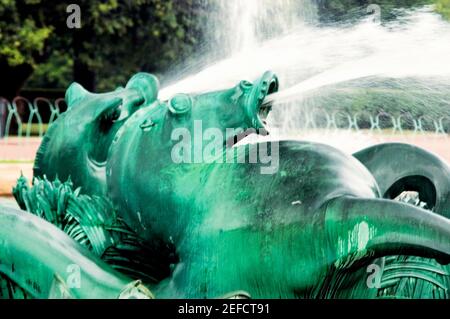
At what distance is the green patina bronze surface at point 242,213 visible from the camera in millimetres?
3947

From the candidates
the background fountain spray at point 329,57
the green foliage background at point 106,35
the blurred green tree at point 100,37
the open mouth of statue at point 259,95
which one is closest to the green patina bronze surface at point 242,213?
the open mouth of statue at point 259,95

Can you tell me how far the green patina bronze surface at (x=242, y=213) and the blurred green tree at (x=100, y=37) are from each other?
18801 millimetres

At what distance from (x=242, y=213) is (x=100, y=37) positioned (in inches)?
928

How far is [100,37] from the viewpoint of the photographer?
2723cm

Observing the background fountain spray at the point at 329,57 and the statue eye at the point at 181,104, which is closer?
the statue eye at the point at 181,104

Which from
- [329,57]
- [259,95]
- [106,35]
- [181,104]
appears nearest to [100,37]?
[106,35]

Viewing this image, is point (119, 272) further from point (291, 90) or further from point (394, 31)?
point (394, 31)

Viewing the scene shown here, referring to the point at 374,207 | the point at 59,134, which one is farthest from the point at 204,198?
the point at 59,134

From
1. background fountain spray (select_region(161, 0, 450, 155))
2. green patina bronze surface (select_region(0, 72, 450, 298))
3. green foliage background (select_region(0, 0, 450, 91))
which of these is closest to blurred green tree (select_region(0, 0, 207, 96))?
green foliage background (select_region(0, 0, 450, 91))

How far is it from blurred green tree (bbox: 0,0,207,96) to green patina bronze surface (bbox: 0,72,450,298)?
1880 centimetres

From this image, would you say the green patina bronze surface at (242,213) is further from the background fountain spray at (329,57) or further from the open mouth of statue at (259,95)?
the background fountain spray at (329,57)

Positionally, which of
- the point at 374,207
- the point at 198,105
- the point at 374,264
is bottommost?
the point at 374,264
